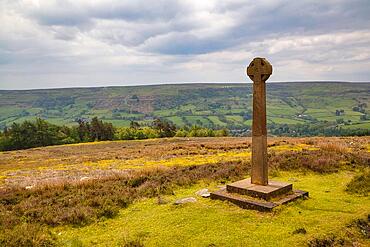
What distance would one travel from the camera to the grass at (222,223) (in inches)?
346

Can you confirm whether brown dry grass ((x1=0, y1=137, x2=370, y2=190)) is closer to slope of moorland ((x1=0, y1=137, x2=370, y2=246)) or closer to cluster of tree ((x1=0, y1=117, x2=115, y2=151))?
slope of moorland ((x1=0, y1=137, x2=370, y2=246))

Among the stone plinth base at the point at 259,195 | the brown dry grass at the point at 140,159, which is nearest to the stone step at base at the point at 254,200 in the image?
the stone plinth base at the point at 259,195

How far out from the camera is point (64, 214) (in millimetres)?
11516

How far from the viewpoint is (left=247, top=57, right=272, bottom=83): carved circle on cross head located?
1209 centimetres

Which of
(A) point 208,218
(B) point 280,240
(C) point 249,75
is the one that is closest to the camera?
(B) point 280,240

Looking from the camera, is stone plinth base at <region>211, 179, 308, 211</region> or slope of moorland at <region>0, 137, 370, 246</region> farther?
stone plinth base at <region>211, 179, 308, 211</region>

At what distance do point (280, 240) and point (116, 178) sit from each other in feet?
36.0

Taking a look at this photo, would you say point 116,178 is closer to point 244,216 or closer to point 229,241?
point 244,216

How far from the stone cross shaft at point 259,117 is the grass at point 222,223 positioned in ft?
5.93

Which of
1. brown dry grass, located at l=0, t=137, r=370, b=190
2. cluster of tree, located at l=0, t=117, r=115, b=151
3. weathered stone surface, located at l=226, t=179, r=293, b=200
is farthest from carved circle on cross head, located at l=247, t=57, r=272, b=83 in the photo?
cluster of tree, located at l=0, t=117, r=115, b=151

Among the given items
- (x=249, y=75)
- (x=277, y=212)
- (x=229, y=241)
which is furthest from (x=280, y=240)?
(x=249, y=75)

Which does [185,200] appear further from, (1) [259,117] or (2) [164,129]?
(2) [164,129]

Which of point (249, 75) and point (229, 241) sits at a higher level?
point (249, 75)

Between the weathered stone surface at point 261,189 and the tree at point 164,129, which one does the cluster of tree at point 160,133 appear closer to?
the tree at point 164,129
